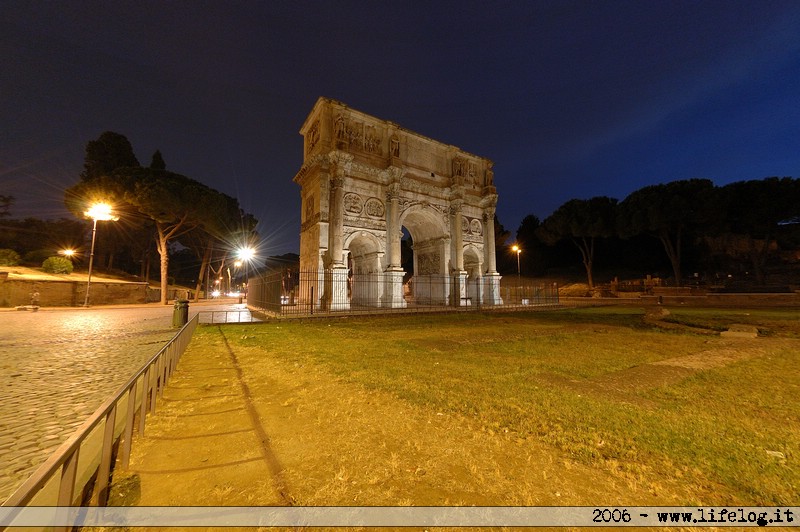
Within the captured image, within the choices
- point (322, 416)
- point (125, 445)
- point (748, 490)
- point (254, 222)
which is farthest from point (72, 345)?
point (254, 222)

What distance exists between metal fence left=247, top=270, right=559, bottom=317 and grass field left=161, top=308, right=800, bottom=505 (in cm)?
884

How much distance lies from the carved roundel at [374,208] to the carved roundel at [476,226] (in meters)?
8.06

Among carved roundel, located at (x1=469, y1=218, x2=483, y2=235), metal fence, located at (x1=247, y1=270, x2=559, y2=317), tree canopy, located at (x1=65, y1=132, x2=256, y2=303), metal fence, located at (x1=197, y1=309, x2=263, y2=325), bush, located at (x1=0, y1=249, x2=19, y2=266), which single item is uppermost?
tree canopy, located at (x1=65, y1=132, x2=256, y2=303)

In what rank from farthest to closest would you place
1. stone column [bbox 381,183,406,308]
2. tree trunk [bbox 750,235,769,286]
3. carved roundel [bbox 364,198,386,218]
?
tree trunk [bbox 750,235,769,286]
carved roundel [bbox 364,198,386,218]
stone column [bbox 381,183,406,308]

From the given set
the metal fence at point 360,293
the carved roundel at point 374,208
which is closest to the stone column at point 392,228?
the carved roundel at point 374,208

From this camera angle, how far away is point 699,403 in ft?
11.7

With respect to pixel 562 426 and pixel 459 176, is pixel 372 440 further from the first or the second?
pixel 459 176

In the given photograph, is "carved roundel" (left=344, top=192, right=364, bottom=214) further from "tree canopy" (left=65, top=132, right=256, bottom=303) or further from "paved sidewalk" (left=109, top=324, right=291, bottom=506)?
"tree canopy" (left=65, top=132, right=256, bottom=303)

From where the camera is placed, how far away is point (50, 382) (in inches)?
181

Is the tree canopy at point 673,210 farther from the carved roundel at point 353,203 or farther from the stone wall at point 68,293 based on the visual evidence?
the stone wall at point 68,293

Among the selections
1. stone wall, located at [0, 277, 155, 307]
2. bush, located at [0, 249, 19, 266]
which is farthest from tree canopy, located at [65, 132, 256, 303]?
bush, located at [0, 249, 19, 266]

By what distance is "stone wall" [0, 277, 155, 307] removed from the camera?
1938 centimetres

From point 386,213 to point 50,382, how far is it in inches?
673

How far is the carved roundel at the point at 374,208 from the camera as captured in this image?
64.6 feet
